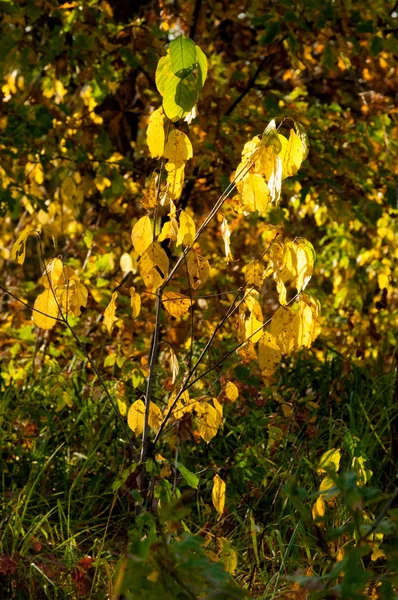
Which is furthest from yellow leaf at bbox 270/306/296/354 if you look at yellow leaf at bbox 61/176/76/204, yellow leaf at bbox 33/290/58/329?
yellow leaf at bbox 61/176/76/204

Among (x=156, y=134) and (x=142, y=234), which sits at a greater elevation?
(x=156, y=134)

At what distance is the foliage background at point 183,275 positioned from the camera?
2.94 m

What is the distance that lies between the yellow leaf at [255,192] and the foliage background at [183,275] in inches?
28.1

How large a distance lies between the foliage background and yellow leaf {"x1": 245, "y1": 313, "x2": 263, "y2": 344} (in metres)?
0.41

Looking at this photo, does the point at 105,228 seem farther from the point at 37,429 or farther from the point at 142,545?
the point at 142,545

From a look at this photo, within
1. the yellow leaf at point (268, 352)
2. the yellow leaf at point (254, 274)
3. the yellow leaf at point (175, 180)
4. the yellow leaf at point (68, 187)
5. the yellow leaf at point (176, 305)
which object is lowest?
the yellow leaf at point (68, 187)

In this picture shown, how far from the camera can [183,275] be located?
4.31 meters

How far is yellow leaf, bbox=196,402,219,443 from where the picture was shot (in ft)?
7.56

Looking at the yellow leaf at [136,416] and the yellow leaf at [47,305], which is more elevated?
the yellow leaf at [47,305]

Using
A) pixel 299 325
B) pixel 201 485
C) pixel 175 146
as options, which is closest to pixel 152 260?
pixel 175 146

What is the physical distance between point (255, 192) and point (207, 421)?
0.62m

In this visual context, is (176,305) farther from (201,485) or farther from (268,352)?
(201,485)

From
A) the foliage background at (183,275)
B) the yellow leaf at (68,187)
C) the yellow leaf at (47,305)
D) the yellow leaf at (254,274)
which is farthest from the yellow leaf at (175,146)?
the yellow leaf at (68,187)

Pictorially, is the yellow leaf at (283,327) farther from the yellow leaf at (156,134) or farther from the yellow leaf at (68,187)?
the yellow leaf at (68,187)
